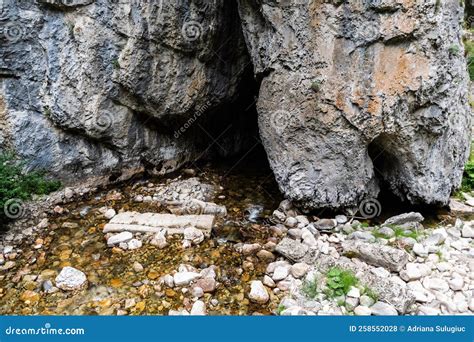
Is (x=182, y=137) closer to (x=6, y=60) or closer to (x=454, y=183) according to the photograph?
(x=6, y=60)

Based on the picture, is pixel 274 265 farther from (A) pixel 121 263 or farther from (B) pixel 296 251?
(A) pixel 121 263

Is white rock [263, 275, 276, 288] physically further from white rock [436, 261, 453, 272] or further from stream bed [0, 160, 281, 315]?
white rock [436, 261, 453, 272]

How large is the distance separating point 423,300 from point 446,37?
11.8 feet

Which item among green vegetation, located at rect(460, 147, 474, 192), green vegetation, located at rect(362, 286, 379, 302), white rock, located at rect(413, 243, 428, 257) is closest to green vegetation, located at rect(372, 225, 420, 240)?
white rock, located at rect(413, 243, 428, 257)

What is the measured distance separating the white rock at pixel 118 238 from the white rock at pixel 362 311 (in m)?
3.32

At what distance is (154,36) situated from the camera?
234 inches

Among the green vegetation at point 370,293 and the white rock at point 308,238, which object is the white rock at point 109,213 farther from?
the green vegetation at point 370,293

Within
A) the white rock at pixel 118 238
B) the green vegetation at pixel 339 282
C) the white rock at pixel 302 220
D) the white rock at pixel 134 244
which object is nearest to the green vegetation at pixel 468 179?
the white rock at pixel 302 220

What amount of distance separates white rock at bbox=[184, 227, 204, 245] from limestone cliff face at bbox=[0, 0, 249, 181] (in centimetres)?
261

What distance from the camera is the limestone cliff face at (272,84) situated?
4664 millimetres

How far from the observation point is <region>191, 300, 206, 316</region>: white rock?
12.3ft

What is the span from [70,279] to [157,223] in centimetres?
152

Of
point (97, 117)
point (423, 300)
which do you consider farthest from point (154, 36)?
point (423, 300)

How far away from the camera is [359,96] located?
4.77 metres
